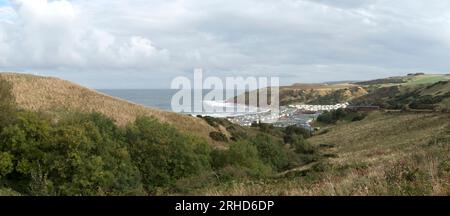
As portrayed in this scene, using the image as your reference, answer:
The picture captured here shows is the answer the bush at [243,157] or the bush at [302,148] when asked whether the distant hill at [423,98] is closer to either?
the bush at [302,148]

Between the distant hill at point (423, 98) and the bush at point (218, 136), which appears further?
the distant hill at point (423, 98)

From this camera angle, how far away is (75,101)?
5903 cm

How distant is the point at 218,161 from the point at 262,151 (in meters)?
9.52

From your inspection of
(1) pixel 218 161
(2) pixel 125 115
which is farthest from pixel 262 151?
(2) pixel 125 115

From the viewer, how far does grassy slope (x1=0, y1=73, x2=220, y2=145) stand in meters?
54.4

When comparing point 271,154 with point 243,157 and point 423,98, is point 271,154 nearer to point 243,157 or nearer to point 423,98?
point 243,157

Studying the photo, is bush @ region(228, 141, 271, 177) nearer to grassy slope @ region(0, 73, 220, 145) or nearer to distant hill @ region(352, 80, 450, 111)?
grassy slope @ region(0, 73, 220, 145)

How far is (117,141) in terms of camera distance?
32.4 meters

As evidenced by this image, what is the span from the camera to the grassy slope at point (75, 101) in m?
54.4

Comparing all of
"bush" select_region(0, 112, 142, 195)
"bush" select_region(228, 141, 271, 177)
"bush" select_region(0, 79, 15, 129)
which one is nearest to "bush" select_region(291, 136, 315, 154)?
"bush" select_region(228, 141, 271, 177)

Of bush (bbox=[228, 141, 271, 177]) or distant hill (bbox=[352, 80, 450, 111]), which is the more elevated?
distant hill (bbox=[352, 80, 450, 111])

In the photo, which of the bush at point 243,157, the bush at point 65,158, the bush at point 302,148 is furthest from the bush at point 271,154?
the bush at point 65,158
